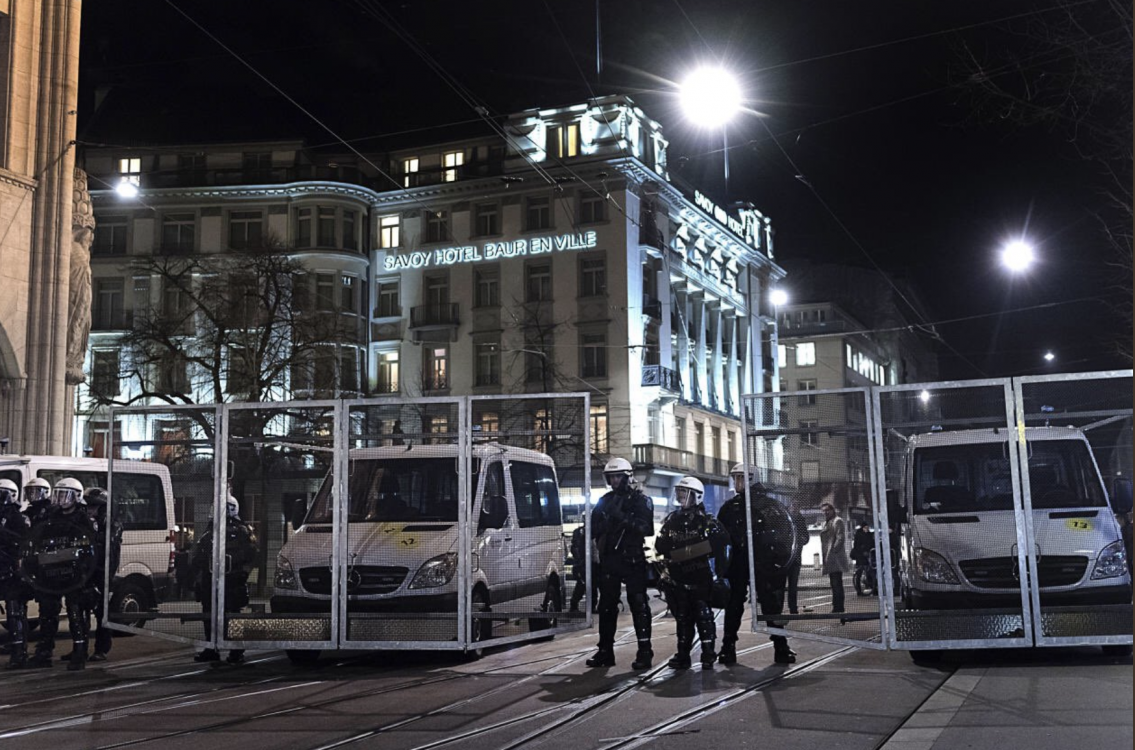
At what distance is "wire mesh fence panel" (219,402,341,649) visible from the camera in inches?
468

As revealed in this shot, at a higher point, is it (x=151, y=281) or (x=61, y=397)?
(x=151, y=281)

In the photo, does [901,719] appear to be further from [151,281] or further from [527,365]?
[151,281]

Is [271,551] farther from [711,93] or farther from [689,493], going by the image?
[711,93]

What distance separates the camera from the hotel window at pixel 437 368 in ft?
183

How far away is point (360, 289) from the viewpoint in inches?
2275

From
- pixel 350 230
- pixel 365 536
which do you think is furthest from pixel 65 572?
pixel 350 230

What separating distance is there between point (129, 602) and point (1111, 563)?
36.7 ft

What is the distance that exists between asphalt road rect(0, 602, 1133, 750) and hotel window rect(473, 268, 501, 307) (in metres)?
42.9

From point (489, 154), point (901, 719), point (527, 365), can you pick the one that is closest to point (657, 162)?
point (489, 154)

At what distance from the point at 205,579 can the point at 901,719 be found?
734 centimetres

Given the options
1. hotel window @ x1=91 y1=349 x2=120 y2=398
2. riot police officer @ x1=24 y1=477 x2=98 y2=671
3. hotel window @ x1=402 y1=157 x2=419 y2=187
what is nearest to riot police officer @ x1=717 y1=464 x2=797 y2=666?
riot police officer @ x1=24 y1=477 x2=98 y2=671

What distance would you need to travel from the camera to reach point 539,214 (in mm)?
55094

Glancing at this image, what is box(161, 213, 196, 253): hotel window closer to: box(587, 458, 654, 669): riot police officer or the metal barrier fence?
the metal barrier fence

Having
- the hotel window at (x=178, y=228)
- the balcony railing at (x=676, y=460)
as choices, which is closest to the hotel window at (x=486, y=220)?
the balcony railing at (x=676, y=460)
